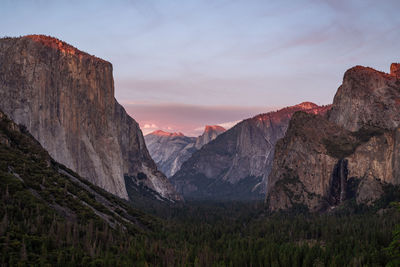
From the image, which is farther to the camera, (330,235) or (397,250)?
(330,235)

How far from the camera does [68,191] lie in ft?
431

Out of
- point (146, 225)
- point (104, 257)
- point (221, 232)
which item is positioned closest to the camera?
point (104, 257)

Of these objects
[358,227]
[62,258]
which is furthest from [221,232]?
[62,258]

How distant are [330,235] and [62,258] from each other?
101799mm

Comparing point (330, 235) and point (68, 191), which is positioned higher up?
point (68, 191)

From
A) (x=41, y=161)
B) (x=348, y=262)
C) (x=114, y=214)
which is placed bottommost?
(x=348, y=262)

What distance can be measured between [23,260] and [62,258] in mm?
8207

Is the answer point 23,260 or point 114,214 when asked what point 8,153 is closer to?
point 114,214

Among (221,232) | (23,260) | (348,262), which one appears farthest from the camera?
(221,232)

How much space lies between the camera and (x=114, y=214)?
140 meters

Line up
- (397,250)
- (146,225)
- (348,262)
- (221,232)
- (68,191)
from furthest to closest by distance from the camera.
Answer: (221,232) < (146,225) < (68,191) < (348,262) < (397,250)

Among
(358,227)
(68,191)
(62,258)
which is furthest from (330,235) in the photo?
(62,258)

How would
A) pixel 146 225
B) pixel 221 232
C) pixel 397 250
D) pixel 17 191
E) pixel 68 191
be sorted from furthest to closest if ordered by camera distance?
1. pixel 221 232
2. pixel 146 225
3. pixel 68 191
4. pixel 17 191
5. pixel 397 250

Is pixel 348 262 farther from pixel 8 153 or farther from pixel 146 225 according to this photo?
pixel 8 153
